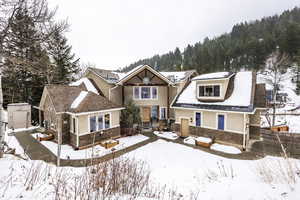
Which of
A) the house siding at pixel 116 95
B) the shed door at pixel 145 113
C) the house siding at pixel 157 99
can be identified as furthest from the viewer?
the shed door at pixel 145 113

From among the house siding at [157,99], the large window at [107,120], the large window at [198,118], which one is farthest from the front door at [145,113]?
the large window at [198,118]

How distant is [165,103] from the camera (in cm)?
1731

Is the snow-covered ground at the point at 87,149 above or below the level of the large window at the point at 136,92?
below

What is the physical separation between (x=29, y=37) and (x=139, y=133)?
11612 mm

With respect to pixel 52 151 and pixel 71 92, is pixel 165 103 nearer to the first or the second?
pixel 71 92

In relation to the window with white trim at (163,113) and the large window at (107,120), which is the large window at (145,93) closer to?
the window with white trim at (163,113)

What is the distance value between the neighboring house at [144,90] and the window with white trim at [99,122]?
3923mm

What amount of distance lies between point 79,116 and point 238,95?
41.7 feet

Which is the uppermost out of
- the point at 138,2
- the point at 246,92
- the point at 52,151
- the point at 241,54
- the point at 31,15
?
the point at 241,54

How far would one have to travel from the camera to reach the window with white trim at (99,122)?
1155 cm

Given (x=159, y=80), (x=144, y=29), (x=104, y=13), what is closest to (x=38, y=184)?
(x=159, y=80)

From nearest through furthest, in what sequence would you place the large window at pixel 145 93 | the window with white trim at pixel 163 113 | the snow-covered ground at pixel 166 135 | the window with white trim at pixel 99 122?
the window with white trim at pixel 99 122
the snow-covered ground at pixel 166 135
the large window at pixel 145 93
the window with white trim at pixel 163 113

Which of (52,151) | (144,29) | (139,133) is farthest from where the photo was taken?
(144,29)

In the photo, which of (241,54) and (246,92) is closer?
(246,92)
